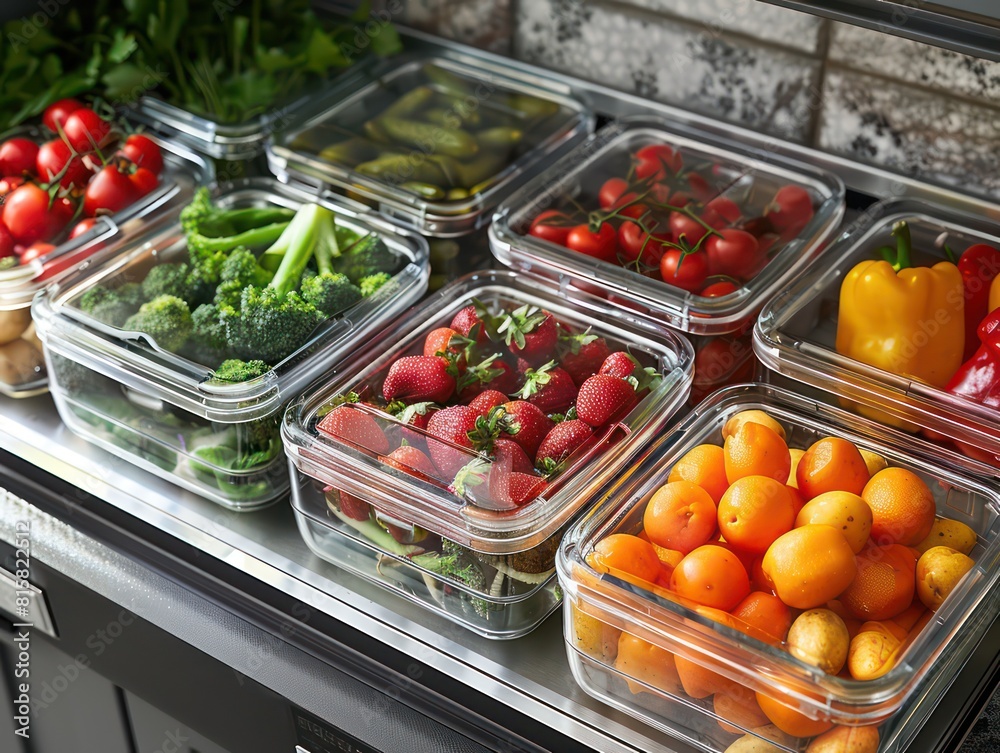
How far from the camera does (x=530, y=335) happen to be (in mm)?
1211

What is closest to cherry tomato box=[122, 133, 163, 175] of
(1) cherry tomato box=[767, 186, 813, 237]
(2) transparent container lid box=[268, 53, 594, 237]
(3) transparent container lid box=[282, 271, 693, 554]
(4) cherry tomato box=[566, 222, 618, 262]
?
(2) transparent container lid box=[268, 53, 594, 237]

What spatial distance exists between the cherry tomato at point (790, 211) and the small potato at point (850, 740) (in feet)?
2.22

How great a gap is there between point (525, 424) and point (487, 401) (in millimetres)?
56

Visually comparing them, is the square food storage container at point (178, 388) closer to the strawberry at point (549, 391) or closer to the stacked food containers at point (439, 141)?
the stacked food containers at point (439, 141)

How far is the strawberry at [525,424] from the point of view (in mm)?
1090

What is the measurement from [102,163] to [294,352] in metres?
0.50

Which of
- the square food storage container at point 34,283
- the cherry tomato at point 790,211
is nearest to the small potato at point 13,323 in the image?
the square food storage container at point 34,283

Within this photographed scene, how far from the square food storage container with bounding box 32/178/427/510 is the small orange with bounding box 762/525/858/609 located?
22.0 inches

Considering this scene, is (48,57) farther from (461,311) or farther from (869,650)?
(869,650)

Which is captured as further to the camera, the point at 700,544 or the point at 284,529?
the point at 284,529

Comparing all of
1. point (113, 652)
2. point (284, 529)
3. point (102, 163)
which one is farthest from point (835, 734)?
point (102, 163)

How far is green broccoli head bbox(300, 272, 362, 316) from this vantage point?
128 cm

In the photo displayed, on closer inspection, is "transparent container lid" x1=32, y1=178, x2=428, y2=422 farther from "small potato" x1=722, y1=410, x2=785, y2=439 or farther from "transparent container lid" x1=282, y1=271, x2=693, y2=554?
"small potato" x1=722, y1=410, x2=785, y2=439

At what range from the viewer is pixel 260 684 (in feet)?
3.68
